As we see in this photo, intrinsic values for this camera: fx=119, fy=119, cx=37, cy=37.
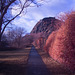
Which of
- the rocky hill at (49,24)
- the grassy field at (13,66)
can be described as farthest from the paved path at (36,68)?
the rocky hill at (49,24)

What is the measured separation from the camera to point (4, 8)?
10430 mm

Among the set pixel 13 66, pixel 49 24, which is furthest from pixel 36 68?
pixel 49 24

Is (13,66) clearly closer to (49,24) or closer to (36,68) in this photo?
(36,68)

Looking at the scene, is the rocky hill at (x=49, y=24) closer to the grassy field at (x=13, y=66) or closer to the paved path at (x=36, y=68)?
the paved path at (x=36, y=68)

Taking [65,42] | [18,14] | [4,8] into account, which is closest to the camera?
[65,42]

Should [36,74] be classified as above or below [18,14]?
below

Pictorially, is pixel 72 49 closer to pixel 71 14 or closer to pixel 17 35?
pixel 71 14

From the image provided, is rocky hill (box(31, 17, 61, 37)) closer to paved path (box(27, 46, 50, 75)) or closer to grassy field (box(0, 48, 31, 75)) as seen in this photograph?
paved path (box(27, 46, 50, 75))

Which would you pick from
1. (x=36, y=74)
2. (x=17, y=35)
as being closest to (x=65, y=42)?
(x=36, y=74)

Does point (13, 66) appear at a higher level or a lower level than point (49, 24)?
lower

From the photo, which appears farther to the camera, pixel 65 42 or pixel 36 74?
pixel 65 42

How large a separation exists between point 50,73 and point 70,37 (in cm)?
298

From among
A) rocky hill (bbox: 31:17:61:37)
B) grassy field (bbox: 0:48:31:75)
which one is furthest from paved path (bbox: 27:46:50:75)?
rocky hill (bbox: 31:17:61:37)

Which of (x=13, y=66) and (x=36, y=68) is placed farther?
(x=13, y=66)
